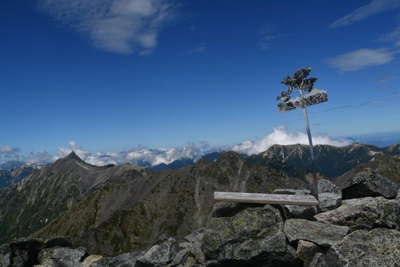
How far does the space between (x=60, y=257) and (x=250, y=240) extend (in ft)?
41.9

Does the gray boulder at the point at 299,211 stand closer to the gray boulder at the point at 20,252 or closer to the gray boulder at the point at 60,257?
the gray boulder at the point at 60,257

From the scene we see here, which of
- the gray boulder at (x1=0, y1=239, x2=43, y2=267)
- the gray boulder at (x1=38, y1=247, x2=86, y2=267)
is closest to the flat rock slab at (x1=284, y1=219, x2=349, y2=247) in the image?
the gray boulder at (x1=38, y1=247, x2=86, y2=267)

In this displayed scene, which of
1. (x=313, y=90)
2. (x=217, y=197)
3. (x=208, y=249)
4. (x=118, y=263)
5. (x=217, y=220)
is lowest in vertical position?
(x=118, y=263)

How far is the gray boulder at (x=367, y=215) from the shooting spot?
13.4 m

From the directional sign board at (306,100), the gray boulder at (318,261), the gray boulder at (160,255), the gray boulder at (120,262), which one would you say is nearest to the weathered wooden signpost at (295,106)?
the directional sign board at (306,100)

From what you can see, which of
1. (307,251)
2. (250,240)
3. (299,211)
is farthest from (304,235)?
(250,240)

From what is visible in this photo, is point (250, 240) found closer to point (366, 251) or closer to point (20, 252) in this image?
point (366, 251)

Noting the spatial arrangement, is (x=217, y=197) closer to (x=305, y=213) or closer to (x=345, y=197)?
(x=305, y=213)

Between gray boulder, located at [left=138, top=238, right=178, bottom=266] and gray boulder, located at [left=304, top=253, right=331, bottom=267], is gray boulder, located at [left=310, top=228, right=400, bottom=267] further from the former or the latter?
gray boulder, located at [left=138, top=238, right=178, bottom=266]

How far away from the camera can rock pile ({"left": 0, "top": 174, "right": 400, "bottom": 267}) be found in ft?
37.0

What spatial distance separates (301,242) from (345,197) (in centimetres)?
529

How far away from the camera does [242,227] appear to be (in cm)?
1405

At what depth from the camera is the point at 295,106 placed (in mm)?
16906

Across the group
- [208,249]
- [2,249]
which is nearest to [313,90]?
[208,249]
